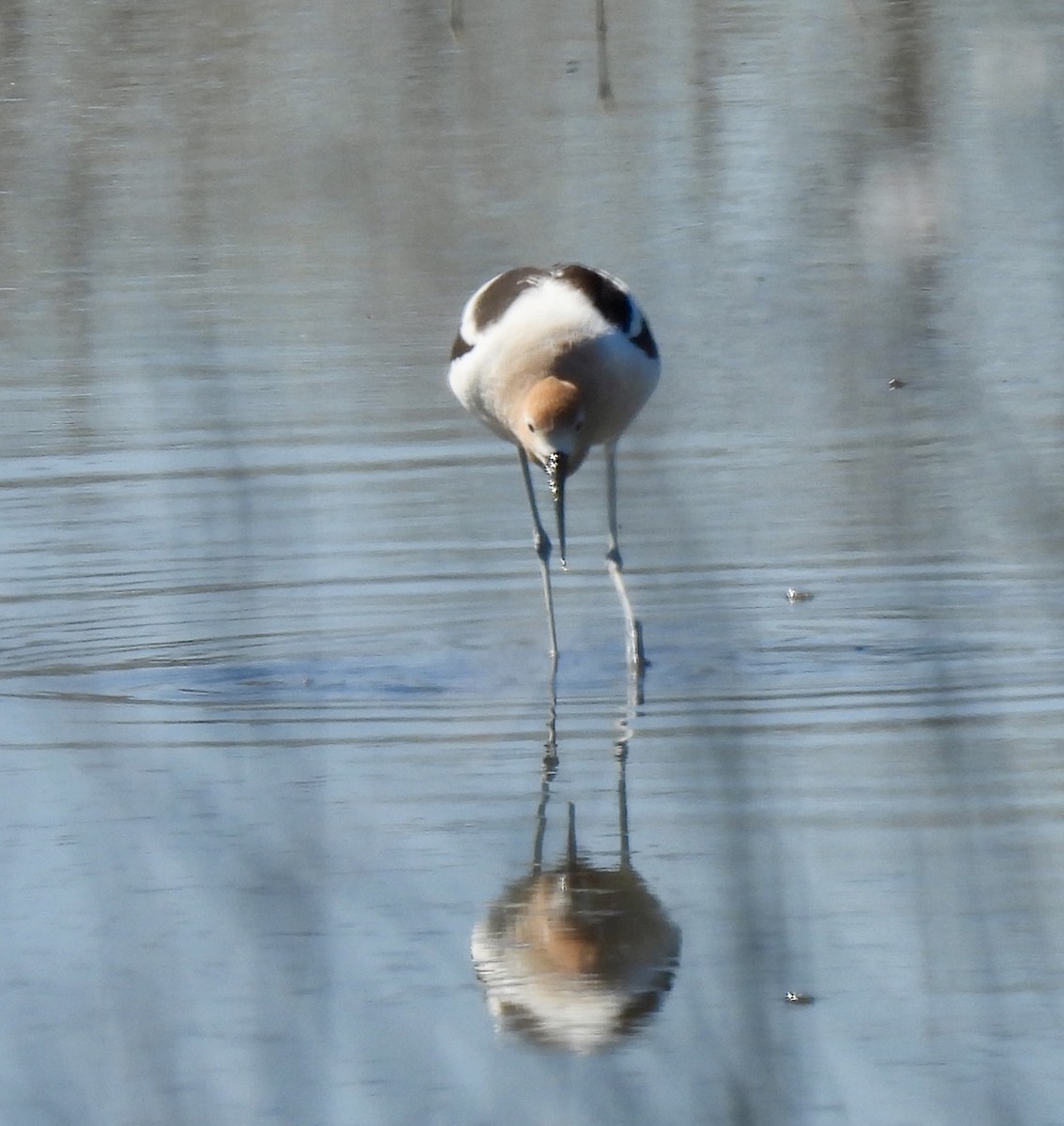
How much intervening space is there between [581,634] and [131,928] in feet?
8.61

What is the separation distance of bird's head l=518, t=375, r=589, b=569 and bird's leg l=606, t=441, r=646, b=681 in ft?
0.62

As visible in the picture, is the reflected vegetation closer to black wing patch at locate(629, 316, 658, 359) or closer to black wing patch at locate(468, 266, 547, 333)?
black wing patch at locate(629, 316, 658, 359)

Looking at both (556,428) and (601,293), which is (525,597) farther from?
(601,293)

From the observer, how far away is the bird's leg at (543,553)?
669cm

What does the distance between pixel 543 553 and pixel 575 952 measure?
2858mm

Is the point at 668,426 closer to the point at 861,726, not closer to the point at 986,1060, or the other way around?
the point at 861,726

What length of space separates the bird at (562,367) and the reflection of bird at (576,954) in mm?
2206

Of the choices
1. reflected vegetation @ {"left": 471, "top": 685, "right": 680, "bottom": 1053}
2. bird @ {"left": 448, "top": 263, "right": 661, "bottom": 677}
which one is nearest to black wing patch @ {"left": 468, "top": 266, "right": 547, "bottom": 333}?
bird @ {"left": 448, "top": 263, "right": 661, "bottom": 677}

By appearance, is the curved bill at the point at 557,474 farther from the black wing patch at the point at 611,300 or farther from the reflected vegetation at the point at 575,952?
the reflected vegetation at the point at 575,952

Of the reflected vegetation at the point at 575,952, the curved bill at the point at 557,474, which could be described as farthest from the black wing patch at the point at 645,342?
the reflected vegetation at the point at 575,952

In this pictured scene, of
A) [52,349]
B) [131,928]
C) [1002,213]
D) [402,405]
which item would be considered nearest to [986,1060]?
[131,928]

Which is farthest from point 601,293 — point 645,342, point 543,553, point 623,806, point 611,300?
point 623,806

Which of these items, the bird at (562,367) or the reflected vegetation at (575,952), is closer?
the reflected vegetation at (575,952)

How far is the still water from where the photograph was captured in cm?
398
